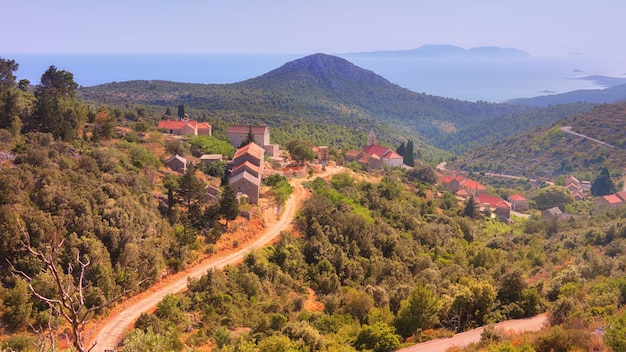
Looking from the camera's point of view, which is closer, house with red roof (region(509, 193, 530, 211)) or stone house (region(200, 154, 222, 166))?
stone house (region(200, 154, 222, 166))

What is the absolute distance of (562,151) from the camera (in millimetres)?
98688

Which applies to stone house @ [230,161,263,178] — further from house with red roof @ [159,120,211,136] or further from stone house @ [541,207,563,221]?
stone house @ [541,207,563,221]

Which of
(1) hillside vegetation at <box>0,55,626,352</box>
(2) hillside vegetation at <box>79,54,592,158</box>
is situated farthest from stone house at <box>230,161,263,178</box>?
(2) hillside vegetation at <box>79,54,592,158</box>

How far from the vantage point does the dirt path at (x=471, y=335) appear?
17062mm

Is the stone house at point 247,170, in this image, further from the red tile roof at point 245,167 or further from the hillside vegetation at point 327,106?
the hillside vegetation at point 327,106

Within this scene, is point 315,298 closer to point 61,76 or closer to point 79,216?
point 79,216

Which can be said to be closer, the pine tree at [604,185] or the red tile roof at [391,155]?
the red tile roof at [391,155]

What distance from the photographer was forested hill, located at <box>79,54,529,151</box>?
109 meters

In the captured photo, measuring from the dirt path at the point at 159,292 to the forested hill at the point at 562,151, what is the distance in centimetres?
7866

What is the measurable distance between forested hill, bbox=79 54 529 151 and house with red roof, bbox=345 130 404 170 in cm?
2382

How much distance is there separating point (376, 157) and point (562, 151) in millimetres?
54964

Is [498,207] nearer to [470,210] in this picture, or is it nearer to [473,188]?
[473,188]

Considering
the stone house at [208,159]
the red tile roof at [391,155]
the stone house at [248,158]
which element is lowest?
the red tile roof at [391,155]

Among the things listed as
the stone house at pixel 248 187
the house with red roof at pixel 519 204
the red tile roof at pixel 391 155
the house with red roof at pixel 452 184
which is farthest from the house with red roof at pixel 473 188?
the stone house at pixel 248 187
